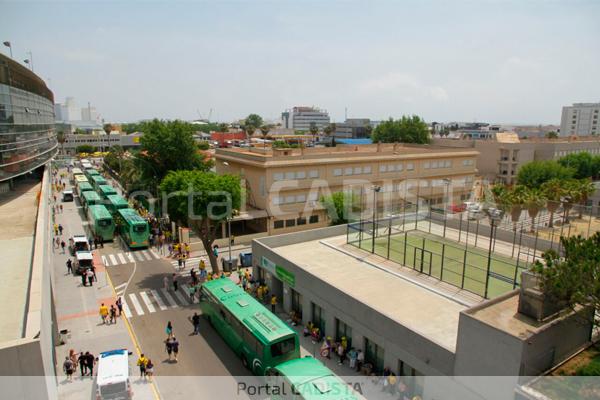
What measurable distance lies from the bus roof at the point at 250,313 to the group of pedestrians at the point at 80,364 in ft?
23.5

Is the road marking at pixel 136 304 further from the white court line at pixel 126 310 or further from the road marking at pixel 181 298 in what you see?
the road marking at pixel 181 298

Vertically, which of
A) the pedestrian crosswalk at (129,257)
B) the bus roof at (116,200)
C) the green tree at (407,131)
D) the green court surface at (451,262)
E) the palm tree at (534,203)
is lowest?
the pedestrian crosswalk at (129,257)

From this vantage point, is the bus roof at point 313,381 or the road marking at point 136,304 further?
the road marking at point 136,304

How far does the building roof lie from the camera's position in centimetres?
1912

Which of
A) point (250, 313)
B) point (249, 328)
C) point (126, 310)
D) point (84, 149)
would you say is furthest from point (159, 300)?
point (84, 149)

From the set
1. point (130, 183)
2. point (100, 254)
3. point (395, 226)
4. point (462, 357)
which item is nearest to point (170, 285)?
point (100, 254)

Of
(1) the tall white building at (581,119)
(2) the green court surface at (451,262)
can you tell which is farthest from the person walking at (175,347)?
(1) the tall white building at (581,119)

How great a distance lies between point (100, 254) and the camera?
40844 mm

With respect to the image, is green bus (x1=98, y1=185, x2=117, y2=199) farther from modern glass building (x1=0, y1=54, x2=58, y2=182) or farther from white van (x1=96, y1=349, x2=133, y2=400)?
white van (x1=96, y1=349, x2=133, y2=400)

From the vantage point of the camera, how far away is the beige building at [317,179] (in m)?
45.5

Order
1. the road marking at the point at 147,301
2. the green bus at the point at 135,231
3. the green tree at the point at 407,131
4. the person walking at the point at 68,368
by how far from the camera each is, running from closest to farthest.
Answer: the person walking at the point at 68,368
the road marking at the point at 147,301
the green bus at the point at 135,231
the green tree at the point at 407,131

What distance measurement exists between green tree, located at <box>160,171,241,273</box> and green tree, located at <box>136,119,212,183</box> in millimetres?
18429

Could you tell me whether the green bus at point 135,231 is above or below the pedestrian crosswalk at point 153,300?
above

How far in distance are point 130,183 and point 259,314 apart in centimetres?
4929
